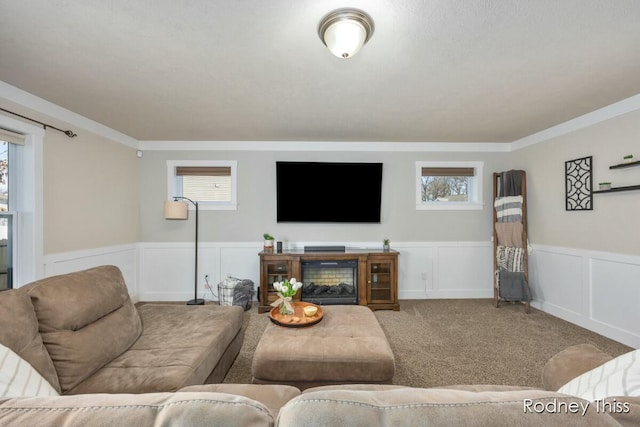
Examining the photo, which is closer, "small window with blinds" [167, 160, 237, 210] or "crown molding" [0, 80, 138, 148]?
"crown molding" [0, 80, 138, 148]

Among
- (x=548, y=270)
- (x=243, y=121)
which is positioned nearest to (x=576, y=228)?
(x=548, y=270)

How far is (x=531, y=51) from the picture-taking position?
1893 millimetres

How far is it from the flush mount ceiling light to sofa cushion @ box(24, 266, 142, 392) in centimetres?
204

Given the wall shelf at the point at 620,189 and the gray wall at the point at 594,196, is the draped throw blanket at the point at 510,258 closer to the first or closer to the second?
the gray wall at the point at 594,196

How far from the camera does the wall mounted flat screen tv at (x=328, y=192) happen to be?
13.4 feet

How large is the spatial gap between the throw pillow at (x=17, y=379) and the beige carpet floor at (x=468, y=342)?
1303mm

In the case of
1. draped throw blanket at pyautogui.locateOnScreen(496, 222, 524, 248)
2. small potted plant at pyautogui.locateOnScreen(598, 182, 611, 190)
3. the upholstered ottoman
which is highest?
small potted plant at pyautogui.locateOnScreen(598, 182, 611, 190)

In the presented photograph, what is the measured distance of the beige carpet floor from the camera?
2201 mm

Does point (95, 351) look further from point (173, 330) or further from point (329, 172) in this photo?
point (329, 172)

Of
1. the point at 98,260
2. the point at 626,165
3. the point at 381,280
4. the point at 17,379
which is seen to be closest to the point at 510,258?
the point at 626,165

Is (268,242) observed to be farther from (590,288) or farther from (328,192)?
(590,288)

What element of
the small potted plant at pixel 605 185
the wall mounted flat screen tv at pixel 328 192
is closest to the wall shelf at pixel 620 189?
the small potted plant at pixel 605 185

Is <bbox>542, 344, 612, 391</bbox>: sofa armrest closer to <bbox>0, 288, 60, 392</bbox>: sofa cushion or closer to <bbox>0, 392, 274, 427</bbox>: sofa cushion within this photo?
<bbox>0, 392, 274, 427</bbox>: sofa cushion

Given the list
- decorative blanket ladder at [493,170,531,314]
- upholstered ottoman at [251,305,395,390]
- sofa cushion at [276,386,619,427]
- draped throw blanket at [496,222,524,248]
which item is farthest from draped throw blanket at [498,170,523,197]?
sofa cushion at [276,386,619,427]
